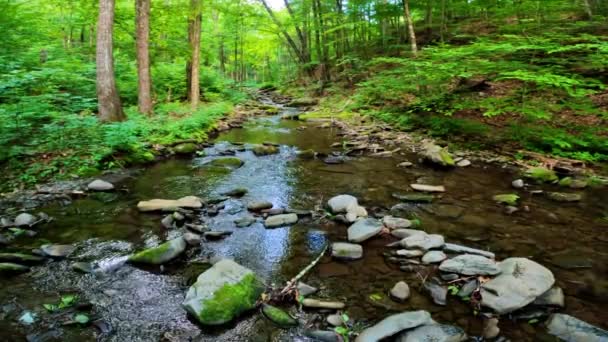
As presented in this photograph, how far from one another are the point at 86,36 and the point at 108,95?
53.4 ft

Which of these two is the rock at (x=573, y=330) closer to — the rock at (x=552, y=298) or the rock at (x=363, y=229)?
the rock at (x=552, y=298)

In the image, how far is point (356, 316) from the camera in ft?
10.5

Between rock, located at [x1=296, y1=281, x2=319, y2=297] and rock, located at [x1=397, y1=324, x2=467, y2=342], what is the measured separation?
3.19 feet

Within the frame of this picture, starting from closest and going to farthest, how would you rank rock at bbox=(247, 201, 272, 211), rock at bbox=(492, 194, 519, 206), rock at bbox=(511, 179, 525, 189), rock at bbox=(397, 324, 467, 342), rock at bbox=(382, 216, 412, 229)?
rock at bbox=(397, 324, 467, 342), rock at bbox=(382, 216, 412, 229), rock at bbox=(247, 201, 272, 211), rock at bbox=(492, 194, 519, 206), rock at bbox=(511, 179, 525, 189)

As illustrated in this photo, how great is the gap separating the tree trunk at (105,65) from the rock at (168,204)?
4.06m

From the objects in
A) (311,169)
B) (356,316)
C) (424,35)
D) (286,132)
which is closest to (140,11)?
(286,132)

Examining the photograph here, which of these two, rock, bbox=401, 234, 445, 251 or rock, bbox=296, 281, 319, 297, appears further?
rock, bbox=401, 234, 445, 251

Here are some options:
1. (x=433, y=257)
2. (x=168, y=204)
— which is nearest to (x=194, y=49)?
(x=168, y=204)

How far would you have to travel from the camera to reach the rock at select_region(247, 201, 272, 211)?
→ 5569 millimetres

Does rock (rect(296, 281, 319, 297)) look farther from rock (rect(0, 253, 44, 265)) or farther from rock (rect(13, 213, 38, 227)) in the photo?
rock (rect(13, 213, 38, 227))

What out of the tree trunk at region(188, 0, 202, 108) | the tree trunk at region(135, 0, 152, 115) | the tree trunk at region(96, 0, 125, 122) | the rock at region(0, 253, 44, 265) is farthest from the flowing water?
the tree trunk at region(188, 0, 202, 108)

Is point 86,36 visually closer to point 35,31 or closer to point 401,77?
point 35,31

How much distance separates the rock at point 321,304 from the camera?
10.7 ft

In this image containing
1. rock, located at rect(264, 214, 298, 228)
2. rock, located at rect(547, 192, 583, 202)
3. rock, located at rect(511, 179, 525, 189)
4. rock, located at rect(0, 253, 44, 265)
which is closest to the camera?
rock, located at rect(0, 253, 44, 265)
